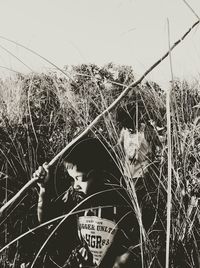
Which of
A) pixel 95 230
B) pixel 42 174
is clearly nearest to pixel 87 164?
pixel 95 230

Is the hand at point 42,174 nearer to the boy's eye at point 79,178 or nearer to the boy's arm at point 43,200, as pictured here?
the boy's arm at point 43,200

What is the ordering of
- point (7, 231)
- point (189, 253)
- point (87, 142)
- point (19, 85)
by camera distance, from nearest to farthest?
point (189, 253) < point (7, 231) < point (87, 142) < point (19, 85)

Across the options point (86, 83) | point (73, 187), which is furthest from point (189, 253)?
point (86, 83)

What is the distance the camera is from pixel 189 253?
1039 mm

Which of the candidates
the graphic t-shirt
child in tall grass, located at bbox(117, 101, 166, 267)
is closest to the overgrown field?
child in tall grass, located at bbox(117, 101, 166, 267)

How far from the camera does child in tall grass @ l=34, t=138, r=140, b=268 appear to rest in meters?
1.22

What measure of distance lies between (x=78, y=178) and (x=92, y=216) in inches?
6.0

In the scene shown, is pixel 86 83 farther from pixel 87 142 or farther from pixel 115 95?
pixel 87 142

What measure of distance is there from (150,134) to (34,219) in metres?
0.48

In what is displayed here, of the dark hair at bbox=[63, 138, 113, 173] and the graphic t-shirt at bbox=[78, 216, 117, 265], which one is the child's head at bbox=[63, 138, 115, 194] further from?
the graphic t-shirt at bbox=[78, 216, 117, 265]

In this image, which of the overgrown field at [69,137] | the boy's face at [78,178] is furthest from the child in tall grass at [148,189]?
the boy's face at [78,178]

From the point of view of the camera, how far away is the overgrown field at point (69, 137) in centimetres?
108

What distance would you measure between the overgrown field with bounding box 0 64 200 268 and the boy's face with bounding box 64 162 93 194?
0.12 ft

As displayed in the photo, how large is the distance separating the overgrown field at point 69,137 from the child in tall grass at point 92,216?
64 mm
